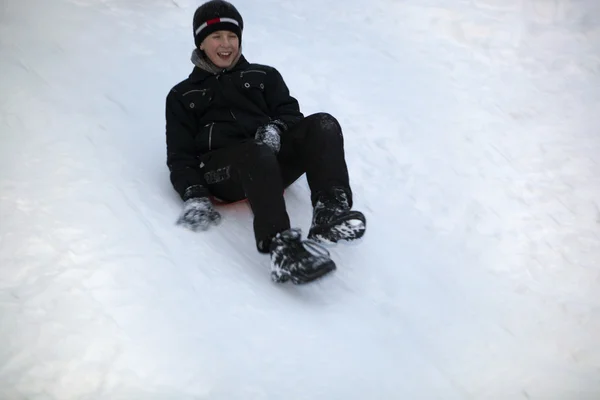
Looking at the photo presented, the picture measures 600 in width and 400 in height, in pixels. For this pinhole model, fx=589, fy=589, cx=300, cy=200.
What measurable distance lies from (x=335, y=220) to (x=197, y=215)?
52 centimetres

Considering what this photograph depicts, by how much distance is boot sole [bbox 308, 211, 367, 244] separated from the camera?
1925mm

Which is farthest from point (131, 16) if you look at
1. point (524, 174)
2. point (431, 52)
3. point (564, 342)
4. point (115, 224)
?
point (564, 342)

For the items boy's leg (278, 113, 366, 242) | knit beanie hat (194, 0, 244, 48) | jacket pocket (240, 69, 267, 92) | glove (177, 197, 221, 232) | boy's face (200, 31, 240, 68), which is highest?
knit beanie hat (194, 0, 244, 48)

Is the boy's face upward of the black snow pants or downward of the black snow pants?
upward

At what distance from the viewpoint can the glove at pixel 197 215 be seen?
2.11 m

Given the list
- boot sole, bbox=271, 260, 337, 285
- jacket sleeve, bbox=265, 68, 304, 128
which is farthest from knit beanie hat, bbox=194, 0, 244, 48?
boot sole, bbox=271, 260, 337, 285

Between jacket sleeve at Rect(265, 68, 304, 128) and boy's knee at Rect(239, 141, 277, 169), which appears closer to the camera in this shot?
boy's knee at Rect(239, 141, 277, 169)

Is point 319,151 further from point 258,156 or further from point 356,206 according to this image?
point 356,206

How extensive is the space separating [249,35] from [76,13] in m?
1.07

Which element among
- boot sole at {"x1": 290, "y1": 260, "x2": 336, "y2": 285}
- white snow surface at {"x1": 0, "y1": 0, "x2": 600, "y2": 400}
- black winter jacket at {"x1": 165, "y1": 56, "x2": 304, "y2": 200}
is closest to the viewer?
white snow surface at {"x1": 0, "y1": 0, "x2": 600, "y2": 400}

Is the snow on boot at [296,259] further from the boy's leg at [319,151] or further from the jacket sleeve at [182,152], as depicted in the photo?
the jacket sleeve at [182,152]

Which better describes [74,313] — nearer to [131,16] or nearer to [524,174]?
[524,174]

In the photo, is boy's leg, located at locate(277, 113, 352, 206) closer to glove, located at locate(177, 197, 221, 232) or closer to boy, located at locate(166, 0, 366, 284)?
boy, located at locate(166, 0, 366, 284)

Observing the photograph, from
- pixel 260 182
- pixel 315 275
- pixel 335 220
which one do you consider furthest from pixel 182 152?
pixel 315 275
